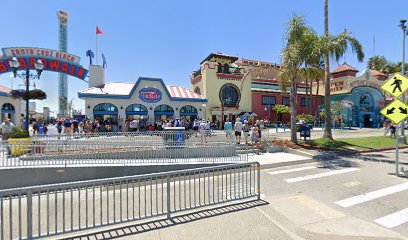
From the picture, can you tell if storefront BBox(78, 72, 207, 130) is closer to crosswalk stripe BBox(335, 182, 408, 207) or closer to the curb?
the curb

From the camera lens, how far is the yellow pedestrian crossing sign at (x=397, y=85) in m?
8.25

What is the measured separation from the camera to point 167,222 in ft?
15.8

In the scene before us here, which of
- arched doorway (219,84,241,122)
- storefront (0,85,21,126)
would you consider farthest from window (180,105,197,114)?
storefront (0,85,21,126)

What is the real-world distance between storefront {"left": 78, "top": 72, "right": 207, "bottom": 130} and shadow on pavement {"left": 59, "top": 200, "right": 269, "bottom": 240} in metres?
20.5

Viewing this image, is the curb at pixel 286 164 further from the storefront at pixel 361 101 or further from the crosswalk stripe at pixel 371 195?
the storefront at pixel 361 101

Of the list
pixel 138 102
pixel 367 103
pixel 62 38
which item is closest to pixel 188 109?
pixel 138 102

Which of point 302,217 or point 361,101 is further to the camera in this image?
point 361,101

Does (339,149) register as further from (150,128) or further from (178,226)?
(150,128)

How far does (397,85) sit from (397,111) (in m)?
0.96

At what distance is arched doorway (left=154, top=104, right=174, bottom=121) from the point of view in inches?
1036

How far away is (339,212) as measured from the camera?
5.31 metres

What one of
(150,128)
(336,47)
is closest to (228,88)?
(150,128)

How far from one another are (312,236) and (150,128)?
1978 centimetres

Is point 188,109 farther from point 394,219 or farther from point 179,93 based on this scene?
point 394,219
